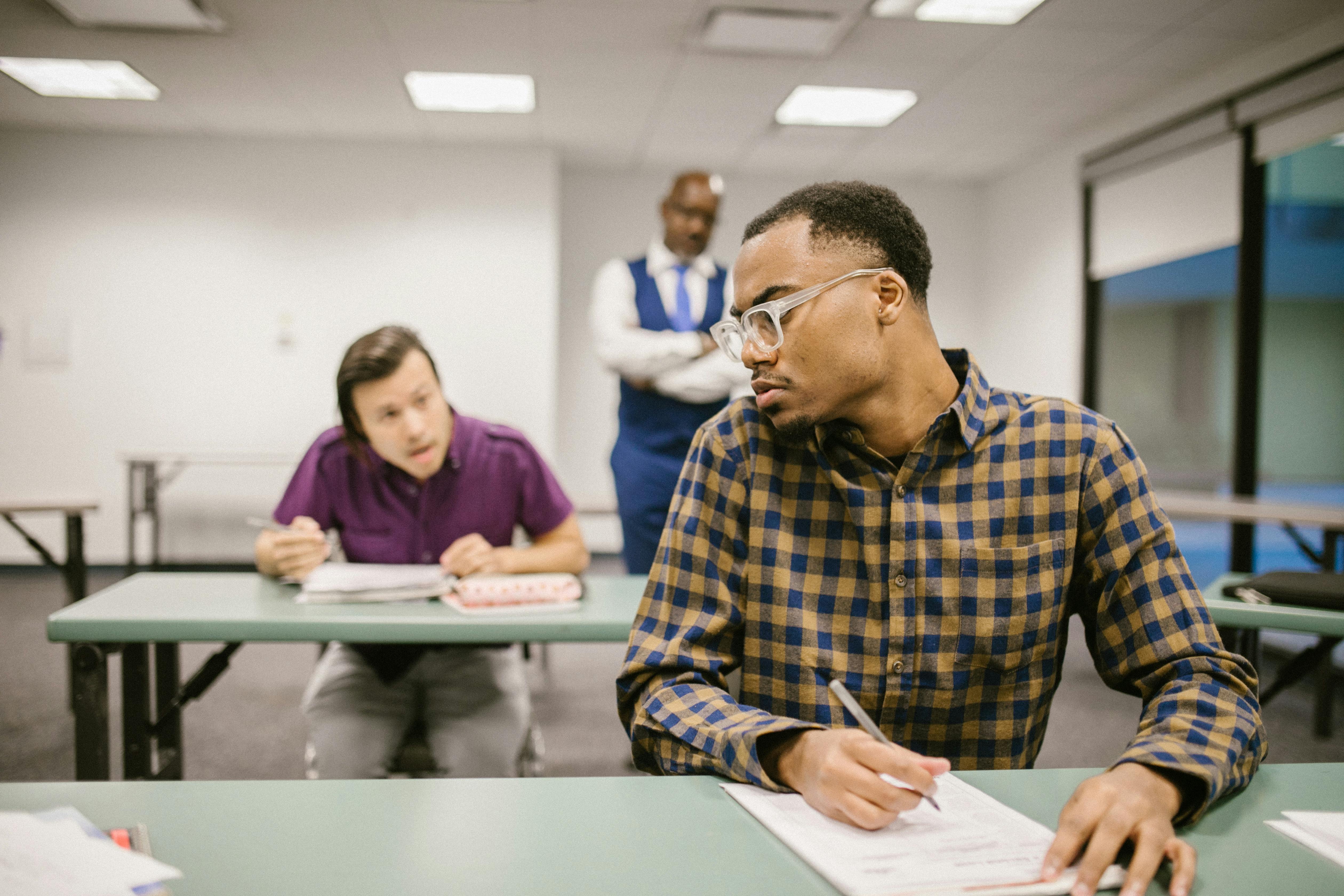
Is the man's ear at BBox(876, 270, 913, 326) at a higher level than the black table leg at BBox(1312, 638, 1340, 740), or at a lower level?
higher

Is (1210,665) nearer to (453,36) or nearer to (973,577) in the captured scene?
(973,577)

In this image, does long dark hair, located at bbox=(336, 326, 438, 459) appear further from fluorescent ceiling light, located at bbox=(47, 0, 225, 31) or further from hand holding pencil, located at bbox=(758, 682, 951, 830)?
fluorescent ceiling light, located at bbox=(47, 0, 225, 31)

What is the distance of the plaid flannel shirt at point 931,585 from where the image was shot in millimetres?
893

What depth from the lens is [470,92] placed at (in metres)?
4.45

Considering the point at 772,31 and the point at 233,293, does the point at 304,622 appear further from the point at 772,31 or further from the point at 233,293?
the point at 233,293

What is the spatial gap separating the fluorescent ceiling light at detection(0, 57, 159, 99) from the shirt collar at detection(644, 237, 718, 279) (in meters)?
3.32

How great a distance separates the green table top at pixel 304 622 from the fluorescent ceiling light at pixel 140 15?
9.65ft

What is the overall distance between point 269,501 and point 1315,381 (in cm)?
586

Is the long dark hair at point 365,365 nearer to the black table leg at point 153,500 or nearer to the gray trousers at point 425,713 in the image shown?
the gray trousers at point 425,713

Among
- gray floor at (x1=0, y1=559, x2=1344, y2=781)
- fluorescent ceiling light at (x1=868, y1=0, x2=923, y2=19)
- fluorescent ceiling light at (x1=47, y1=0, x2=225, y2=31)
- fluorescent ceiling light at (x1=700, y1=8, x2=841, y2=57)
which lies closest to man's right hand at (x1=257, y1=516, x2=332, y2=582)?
gray floor at (x1=0, y1=559, x2=1344, y2=781)

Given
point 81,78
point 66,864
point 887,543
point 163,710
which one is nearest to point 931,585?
point 887,543

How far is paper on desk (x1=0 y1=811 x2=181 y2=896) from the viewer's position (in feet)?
1.74

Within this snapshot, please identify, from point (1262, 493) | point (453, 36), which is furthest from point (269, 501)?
point (1262, 493)

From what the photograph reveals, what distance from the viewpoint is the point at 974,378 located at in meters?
0.99
